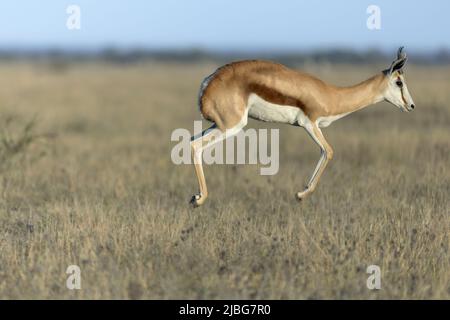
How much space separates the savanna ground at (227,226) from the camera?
16.7ft

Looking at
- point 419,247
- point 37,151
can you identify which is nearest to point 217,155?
point 37,151

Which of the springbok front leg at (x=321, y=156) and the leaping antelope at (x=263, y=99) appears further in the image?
the springbok front leg at (x=321, y=156)

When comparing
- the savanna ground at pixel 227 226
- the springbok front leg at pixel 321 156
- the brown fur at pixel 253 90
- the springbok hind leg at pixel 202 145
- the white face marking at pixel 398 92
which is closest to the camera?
the savanna ground at pixel 227 226

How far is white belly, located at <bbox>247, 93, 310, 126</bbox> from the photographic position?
7188 millimetres

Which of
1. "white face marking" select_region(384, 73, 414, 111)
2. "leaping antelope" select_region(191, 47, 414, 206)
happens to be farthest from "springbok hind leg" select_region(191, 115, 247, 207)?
"white face marking" select_region(384, 73, 414, 111)

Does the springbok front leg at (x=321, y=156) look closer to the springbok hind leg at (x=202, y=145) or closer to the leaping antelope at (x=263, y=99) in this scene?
the leaping antelope at (x=263, y=99)

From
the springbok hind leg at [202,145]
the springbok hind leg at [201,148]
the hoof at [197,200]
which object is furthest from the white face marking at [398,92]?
the hoof at [197,200]

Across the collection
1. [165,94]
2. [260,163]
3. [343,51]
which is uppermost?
[343,51]

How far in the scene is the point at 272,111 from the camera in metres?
7.21

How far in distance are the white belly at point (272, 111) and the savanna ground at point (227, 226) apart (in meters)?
0.94

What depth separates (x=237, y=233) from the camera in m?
6.39

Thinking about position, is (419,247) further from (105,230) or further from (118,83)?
(118,83)

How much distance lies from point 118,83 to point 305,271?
1187 inches

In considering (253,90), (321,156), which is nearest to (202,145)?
(253,90)
